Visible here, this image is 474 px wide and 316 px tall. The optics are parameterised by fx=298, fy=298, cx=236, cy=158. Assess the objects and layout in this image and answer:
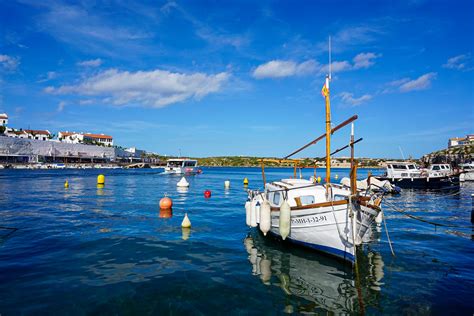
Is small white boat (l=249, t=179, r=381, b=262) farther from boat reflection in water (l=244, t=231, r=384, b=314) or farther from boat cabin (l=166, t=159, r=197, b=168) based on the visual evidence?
boat cabin (l=166, t=159, r=197, b=168)

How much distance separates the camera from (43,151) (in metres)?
168

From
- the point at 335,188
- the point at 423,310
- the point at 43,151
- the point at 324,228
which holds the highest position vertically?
the point at 43,151

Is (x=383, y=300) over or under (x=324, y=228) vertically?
under

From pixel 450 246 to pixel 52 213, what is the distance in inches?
1239

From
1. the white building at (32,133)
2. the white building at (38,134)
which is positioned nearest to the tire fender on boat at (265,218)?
the white building at (32,133)

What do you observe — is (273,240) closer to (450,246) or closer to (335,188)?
(335,188)

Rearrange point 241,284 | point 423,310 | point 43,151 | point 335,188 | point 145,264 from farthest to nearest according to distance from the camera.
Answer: point 43,151
point 335,188
point 145,264
point 241,284
point 423,310

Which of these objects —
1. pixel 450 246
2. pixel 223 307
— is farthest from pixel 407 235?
pixel 223 307

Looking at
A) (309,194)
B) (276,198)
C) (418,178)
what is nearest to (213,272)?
(276,198)

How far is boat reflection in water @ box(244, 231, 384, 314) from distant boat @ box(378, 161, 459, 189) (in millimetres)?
46084

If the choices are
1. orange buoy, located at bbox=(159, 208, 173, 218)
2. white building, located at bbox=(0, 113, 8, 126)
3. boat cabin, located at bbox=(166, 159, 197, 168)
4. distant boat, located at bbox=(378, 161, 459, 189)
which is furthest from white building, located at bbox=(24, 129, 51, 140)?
distant boat, located at bbox=(378, 161, 459, 189)

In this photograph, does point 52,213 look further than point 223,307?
Yes

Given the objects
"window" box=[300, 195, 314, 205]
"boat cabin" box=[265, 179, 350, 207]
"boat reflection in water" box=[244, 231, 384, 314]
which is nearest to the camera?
"boat reflection in water" box=[244, 231, 384, 314]

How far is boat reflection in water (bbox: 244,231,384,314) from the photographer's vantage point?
10.7 metres
